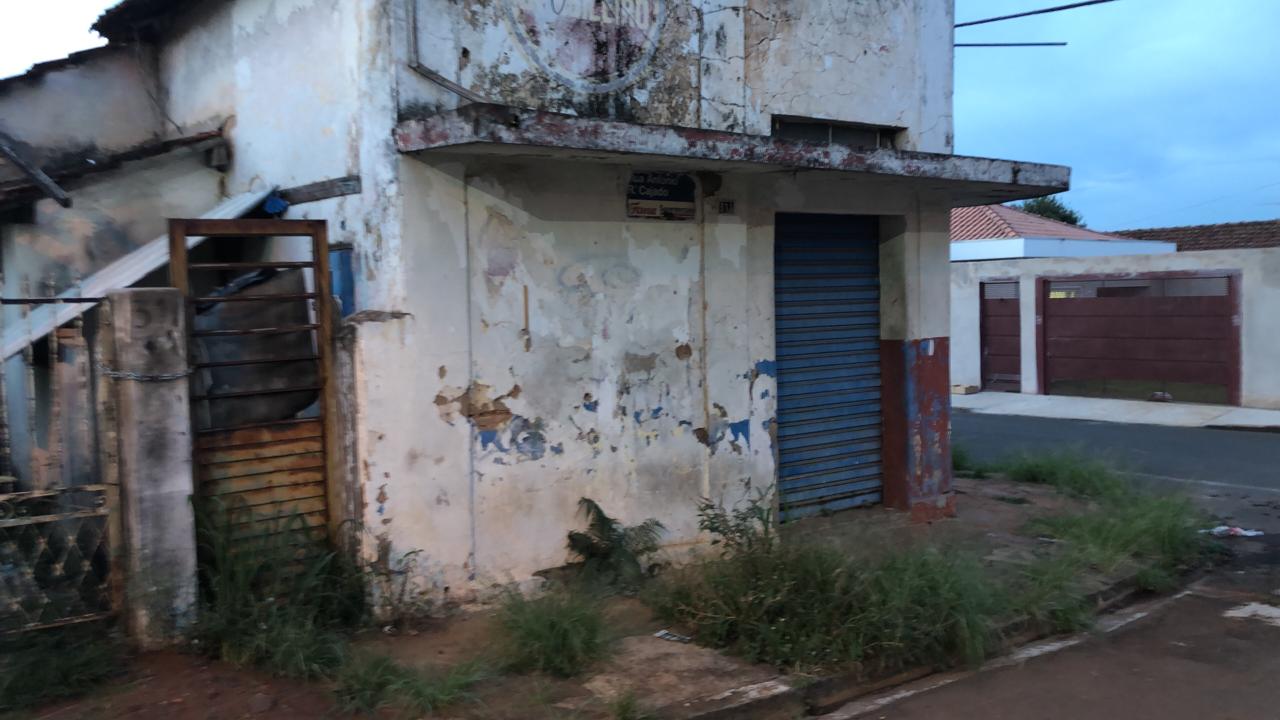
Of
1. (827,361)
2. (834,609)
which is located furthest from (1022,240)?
(834,609)

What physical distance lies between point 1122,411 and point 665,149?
45.3 feet

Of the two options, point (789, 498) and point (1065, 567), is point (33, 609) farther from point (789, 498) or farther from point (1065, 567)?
point (1065, 567)

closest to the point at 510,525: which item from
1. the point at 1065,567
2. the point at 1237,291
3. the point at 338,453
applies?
the point at 338,453

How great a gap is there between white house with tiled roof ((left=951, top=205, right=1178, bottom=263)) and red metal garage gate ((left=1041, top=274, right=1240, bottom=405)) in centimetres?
784

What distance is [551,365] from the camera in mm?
6164

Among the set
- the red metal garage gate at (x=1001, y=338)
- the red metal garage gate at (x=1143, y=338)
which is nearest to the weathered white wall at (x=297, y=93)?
the red metal garage gate at (x=1143, y=338)

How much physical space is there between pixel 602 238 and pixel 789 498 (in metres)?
2.86

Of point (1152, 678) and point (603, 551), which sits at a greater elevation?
point (603, 551)

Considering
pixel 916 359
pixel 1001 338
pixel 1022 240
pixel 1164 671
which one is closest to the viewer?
pixel 1164 671

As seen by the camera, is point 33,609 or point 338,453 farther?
point 338,453

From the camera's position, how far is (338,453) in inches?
218

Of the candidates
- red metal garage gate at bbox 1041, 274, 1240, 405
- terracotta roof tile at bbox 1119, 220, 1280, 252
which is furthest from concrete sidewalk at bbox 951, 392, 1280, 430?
terracotta roof tile at bbox 1119, 220, 1280, 252

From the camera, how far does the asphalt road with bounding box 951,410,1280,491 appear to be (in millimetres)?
11211

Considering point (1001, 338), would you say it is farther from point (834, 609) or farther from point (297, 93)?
point (297, 93)
